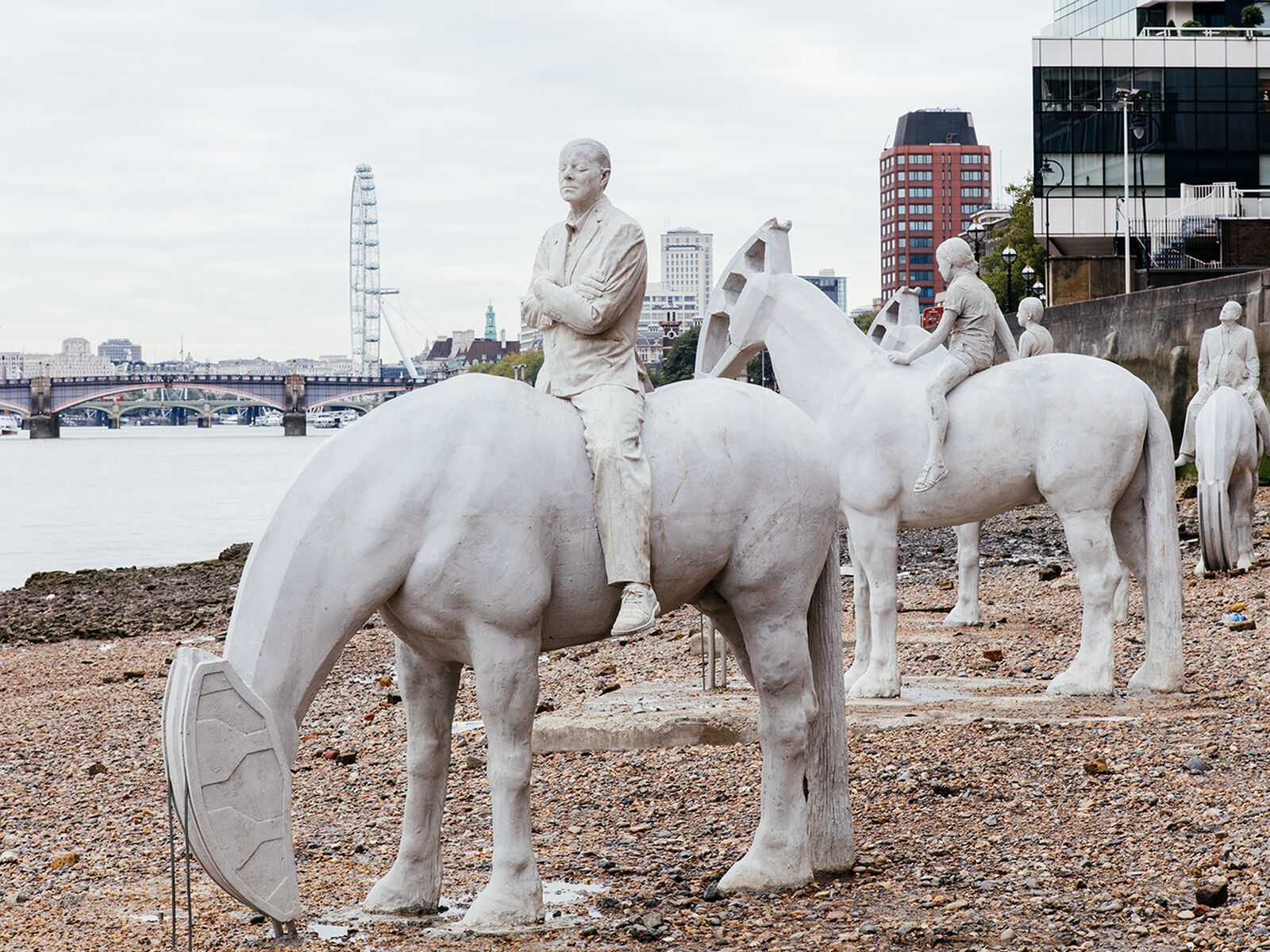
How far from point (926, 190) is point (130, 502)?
128 meters

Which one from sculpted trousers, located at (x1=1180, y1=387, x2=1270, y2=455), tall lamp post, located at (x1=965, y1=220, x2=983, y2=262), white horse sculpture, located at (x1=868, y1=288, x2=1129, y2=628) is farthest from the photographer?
tall lamp post, located at (x1=965, y1=220, x2=983, y2=262)

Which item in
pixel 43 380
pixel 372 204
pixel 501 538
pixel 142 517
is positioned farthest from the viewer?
pixel 372 204

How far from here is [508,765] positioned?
4988mm

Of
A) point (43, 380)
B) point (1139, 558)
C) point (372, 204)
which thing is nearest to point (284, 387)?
point (43, 380)

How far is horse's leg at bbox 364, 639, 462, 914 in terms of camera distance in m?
5.26

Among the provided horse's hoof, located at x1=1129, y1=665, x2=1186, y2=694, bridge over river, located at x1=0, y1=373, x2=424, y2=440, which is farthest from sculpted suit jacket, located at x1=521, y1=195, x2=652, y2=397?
bridge over river, located at x1=0, y1=373, x2=424, y2=440

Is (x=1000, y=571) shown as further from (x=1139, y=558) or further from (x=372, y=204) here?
(x=372, y=204)

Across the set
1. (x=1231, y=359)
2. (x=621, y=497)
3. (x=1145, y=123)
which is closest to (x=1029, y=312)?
(x=1231, y=359)

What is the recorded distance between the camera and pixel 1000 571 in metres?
16.6

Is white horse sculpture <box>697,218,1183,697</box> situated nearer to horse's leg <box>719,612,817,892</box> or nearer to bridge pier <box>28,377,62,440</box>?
horse's leg <box>719,612,817,892</box>

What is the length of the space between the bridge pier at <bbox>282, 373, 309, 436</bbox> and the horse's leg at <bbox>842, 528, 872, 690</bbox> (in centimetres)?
10160

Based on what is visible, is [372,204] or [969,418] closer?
[969,418]

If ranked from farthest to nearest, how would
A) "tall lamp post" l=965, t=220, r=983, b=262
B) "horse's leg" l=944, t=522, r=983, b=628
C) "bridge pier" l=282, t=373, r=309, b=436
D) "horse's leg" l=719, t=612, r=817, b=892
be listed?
"bridge pier" l=282, t=373, r=309, b=436
"tall lamp post" l=965, t=220, r=983, b=262
"horse's leg" l=944, t=522, r=983, b=628
"horse's leg" l=719, t=612, r=817, b=892

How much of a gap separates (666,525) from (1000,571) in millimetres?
12139
